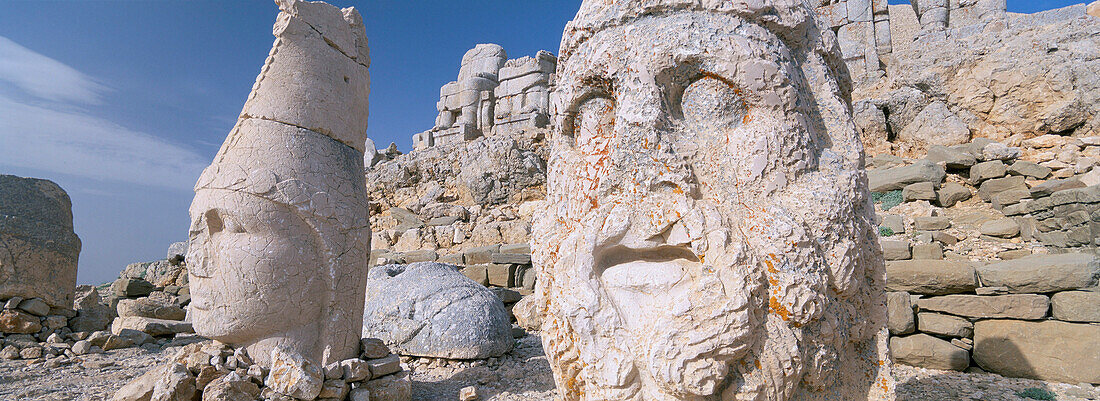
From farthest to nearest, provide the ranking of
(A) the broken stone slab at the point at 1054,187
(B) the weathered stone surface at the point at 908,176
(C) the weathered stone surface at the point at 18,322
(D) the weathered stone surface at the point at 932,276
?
(B) the weathered stone surface at the point at 908,176 < (A) the broken stone slab at the point at 1054,187 < (C) the weathered stone surface at the point at 18,322 < (D) the weathered stone surface at the point at 932,276

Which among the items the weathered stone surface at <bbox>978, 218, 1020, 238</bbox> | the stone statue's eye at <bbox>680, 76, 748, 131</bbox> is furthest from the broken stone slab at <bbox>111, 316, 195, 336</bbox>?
the weathered stone surface at <bbox>978, 218, 1020, 238</bbox>

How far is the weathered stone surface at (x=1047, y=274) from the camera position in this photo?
358 centimetres

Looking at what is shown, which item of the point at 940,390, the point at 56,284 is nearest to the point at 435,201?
the point at 56,284

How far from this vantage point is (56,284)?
6.03 metres

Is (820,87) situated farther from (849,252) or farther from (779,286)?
(779,286)

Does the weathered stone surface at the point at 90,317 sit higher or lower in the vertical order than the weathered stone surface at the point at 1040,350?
lower

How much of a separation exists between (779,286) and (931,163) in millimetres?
7642

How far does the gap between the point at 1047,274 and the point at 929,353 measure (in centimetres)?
94

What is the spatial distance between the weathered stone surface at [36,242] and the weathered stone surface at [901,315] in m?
8.52

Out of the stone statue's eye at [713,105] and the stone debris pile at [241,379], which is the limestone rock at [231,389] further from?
the stone statue's eye at [713,105]

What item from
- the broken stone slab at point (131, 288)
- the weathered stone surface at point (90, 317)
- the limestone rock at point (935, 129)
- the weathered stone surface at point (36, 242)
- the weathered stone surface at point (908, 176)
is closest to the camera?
the weathered stone surface at point (36, 242)

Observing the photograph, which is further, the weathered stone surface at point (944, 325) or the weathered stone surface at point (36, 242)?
the weathered stone surface at point (36, 242)

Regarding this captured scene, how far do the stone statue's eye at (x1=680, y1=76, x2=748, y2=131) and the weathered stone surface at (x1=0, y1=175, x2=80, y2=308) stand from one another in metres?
7.52

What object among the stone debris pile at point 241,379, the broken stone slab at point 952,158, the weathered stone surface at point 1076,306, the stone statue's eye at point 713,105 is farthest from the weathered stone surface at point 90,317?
the broken stone slab at point 952,158
